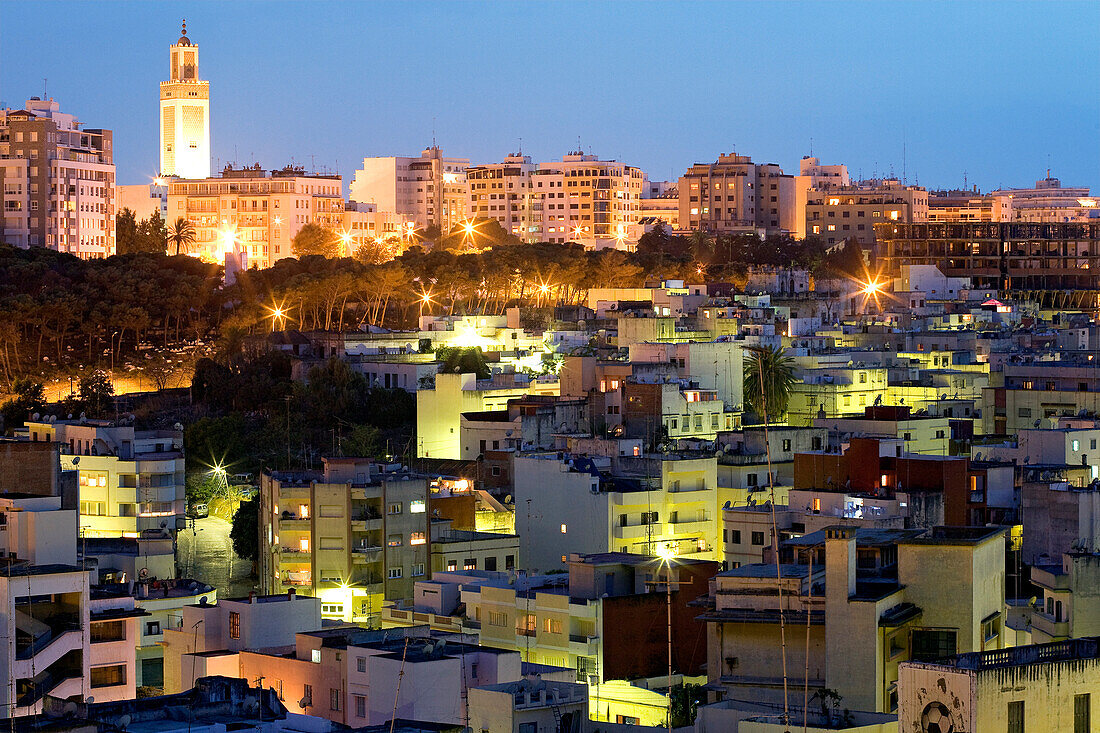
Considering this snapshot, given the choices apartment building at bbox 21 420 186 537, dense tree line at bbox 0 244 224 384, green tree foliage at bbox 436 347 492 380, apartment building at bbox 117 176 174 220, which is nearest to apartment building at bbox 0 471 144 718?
apartment building at bbox 21 420 186 537

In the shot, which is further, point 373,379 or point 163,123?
point 163,123

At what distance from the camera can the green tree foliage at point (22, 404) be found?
37562 mm

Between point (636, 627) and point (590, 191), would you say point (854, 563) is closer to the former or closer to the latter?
point (636, 627)

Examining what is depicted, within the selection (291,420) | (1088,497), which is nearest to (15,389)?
(291,420)

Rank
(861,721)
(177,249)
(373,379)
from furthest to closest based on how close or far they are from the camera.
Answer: (177,249), (373,379), (861,721)

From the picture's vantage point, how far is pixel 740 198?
80.6m

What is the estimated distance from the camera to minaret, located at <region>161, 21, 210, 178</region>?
253ft

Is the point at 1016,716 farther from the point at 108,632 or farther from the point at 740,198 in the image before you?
the point at 740,198

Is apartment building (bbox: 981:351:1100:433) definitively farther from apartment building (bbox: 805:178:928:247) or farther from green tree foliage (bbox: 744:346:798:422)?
apartment building (bbox: 805:178:928:247)

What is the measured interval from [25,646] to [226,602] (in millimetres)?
3365

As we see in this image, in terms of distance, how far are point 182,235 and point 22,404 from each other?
23.3 metres

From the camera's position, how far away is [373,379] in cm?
4138

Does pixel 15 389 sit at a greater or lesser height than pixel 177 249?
lesser

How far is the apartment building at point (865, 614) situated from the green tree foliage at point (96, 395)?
24.9 m
